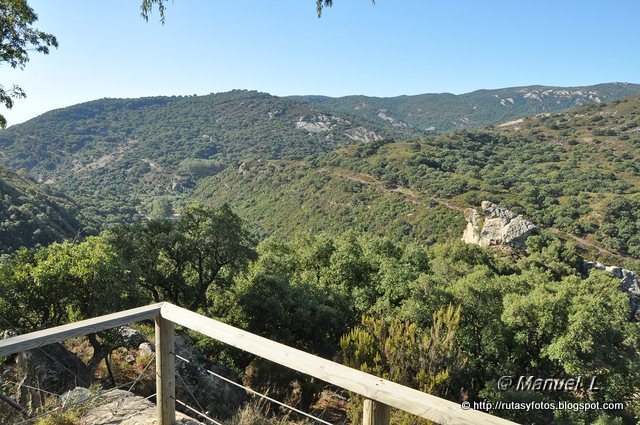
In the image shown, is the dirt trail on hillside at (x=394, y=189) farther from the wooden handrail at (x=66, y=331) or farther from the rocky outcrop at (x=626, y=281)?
the wooden handrail at (x=66, y=331)

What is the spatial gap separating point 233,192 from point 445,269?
7631 centimetres

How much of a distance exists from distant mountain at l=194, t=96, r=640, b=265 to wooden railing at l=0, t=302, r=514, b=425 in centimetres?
5069

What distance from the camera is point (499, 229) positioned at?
4162cm

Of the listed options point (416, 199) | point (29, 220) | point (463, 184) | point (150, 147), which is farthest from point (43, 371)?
point (150, 147)

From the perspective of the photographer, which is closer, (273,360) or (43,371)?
(273,360)

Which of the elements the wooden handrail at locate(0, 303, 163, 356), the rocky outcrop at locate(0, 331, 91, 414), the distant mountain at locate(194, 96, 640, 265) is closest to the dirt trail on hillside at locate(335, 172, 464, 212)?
the distant mountain at locate(194, 96, 640, 265)

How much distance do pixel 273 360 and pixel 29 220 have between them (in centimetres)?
5507

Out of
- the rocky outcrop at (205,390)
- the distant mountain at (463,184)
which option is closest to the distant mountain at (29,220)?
the distant mountain at (463,184)

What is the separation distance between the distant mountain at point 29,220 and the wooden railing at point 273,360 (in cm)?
4358

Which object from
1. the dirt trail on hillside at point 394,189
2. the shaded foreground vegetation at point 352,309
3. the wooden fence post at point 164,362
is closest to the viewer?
the wooden fence post at point 164,362

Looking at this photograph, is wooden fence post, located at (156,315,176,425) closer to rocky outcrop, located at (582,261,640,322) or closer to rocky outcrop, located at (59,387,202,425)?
rocky outcrop, located at (59,387,202,425)

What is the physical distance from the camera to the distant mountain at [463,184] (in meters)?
52.1

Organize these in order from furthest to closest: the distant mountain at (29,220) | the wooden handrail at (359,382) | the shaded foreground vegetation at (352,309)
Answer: the distant mountain at (29,220), the shaded foreground vegetation at (352,309), the wooden handrail at (359,382)

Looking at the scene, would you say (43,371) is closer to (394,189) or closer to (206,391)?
(206,391)
